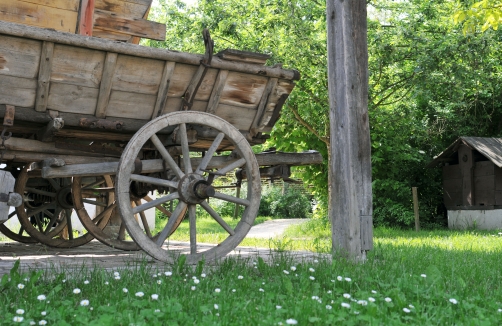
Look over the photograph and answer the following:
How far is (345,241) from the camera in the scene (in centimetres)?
458

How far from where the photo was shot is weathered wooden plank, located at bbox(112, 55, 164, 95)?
14.5 ft

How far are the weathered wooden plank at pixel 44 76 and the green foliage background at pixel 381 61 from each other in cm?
702

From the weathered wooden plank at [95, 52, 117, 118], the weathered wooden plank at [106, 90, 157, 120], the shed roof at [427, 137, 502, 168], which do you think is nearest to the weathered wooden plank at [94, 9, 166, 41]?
the weathered wooden plank at [106, 90, 157, 120]

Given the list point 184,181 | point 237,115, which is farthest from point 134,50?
point 237,115

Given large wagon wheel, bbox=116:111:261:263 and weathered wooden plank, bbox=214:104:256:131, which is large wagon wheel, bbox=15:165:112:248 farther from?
weathered wooden plank, bbox=214:104:256:131

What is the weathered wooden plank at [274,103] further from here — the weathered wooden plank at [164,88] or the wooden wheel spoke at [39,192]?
the wooden wheel spoke at [39,192]

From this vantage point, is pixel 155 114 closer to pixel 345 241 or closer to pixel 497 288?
pixel 345 241

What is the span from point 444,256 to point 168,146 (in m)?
2.61

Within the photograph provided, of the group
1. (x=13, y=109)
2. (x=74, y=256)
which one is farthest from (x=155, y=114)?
(x=74, y=256)

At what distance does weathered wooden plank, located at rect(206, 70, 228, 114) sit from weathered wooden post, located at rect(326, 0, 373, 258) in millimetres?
874

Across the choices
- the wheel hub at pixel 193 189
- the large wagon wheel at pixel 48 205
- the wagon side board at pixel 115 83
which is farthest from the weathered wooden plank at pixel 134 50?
the large wagon wheel at pixel 48 205

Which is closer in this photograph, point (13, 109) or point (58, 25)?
point (13, 109)

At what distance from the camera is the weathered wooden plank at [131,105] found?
456 cm

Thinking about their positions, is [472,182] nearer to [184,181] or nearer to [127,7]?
[127,7]
